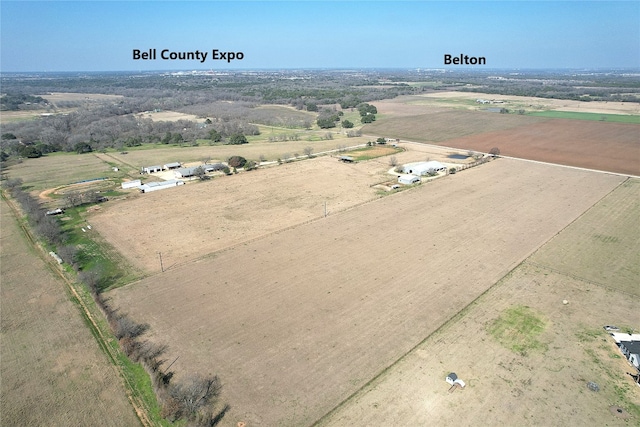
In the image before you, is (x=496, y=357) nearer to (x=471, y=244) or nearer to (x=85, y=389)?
(x=471, y=244)

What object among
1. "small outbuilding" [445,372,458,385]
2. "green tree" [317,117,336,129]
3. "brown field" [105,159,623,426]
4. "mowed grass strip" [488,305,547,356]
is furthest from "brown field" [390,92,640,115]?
"small outbuilding" [445,372,458,385]

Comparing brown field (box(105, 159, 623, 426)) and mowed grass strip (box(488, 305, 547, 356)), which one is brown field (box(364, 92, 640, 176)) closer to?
brown field (box(105, 159, 623, 426))

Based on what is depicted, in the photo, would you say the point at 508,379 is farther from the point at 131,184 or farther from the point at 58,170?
the point at 58,170

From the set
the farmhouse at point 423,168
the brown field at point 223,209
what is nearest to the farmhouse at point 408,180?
the brown field at point 223,209

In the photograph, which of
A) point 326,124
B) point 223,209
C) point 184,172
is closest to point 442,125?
point 326,124

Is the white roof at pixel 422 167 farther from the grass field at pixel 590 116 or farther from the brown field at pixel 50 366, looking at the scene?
the grass field at pixel 590 116

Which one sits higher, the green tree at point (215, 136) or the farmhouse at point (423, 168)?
the green tree at point (215, 136)
